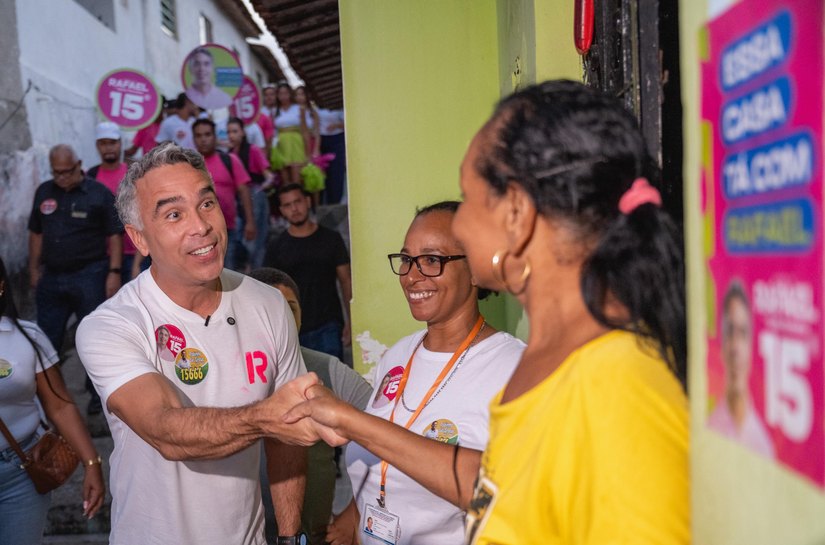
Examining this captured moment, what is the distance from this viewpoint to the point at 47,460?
348 cm

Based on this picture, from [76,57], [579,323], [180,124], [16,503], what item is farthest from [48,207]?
[579,323]

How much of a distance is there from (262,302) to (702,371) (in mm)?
1995

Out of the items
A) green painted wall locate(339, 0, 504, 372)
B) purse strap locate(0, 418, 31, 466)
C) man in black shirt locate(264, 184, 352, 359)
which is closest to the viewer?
purse strap locate(0, 418, 31, 466)

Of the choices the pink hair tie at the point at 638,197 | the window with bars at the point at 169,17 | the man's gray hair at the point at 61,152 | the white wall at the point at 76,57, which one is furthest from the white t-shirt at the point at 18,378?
the window with bars at the point at 169,17

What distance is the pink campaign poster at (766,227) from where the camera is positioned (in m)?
0.77

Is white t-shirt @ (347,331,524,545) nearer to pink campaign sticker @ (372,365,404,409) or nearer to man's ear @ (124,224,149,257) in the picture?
pink campaign sticker @ (372,365,404,409)

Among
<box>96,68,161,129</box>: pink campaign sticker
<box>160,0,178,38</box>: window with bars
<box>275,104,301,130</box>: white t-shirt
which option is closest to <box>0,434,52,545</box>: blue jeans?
<box>96,68,161,129</box>: pink campaign sticker

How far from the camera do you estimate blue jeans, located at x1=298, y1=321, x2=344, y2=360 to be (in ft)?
20.1

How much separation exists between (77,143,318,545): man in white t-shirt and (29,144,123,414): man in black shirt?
3.98 metres

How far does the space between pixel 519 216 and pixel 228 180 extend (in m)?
6.39

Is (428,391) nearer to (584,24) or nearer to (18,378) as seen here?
(584,24)

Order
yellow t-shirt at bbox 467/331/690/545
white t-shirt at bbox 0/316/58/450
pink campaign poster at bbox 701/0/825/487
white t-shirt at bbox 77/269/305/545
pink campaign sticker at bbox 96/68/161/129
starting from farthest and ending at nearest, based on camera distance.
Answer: pink campaign sticker at bbox 96/68/161/129
white t-shirt at bbox 0/316/58/450
white t-shirt at bbox 77/269/305/545
yellow t-shirt at bbox 467/331/690/545
pink campaign poster at bbox 701/0/825/487

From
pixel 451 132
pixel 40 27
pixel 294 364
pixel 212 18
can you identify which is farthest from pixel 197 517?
pixel 212 18

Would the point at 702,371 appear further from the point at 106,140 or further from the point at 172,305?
the point at 106,140
